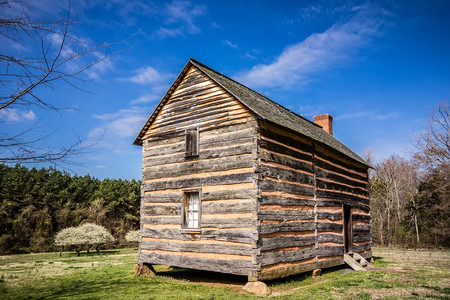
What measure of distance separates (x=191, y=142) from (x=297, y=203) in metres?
4.72

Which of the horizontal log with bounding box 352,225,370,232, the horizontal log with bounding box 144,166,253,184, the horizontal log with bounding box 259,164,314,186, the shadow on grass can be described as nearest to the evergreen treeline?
the shadow on grass

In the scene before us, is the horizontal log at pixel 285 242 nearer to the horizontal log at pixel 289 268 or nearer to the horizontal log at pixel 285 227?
the horizontal log at pixel 285 227

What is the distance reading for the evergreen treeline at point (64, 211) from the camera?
93.1 ft

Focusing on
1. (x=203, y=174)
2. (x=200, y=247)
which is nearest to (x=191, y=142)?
(x=203, y=174)

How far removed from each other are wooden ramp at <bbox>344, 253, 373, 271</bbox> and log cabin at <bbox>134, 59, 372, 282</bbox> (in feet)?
1.03

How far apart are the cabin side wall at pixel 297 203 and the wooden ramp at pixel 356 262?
34cm

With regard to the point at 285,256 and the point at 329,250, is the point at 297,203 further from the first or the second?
the point at 329,250

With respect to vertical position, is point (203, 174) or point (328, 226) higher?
point (203, 174)

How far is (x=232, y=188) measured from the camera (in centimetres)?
1129

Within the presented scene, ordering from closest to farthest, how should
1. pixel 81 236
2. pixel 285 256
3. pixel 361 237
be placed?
pixel 285 256
pixel 361 237
pixel 81 236

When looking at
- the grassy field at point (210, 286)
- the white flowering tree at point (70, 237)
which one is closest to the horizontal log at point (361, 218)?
the grassy field at point (210, 286)

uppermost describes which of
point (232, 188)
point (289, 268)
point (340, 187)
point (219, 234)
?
point (340, 187)

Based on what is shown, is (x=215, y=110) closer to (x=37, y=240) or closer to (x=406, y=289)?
(x=406, y=289)

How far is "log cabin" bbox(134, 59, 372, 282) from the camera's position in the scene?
1088 centimetres
